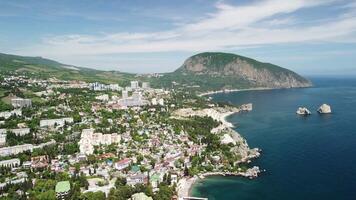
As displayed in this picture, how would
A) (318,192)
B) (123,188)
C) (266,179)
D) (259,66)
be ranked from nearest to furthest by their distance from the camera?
(123,188), (318,192), (266,179), (259,66)

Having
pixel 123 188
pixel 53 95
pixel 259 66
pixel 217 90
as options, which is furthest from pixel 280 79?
pixel 123 188

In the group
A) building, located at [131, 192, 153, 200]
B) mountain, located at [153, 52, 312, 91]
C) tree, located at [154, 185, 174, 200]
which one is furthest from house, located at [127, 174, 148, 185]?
mountain, located at [153, 52, 312, 91]

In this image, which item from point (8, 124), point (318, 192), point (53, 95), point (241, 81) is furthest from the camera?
point (241, 81)

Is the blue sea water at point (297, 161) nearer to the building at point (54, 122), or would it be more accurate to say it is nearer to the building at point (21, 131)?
the building at point (21, 131)

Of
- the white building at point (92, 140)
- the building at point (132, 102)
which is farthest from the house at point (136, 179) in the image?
the building at point (132, 102)

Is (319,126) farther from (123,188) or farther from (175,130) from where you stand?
(123,188)

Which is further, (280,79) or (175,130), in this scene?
(280,79)

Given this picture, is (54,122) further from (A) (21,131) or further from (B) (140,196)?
(B) (140,196)

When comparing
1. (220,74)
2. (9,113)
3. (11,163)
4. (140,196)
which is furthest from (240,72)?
(140,196)
